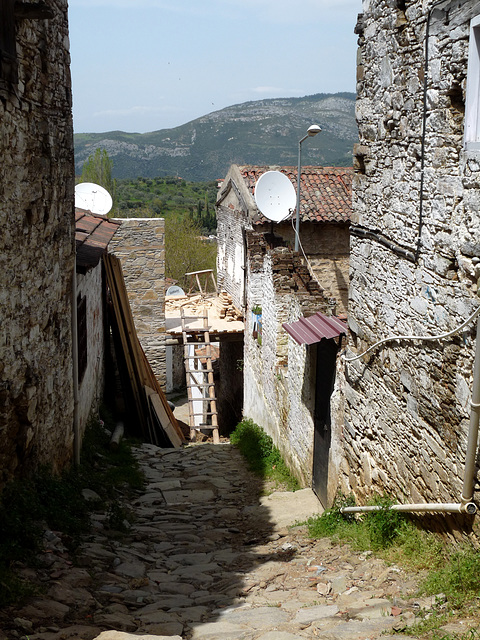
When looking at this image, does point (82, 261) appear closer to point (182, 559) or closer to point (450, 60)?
point (182, 559)

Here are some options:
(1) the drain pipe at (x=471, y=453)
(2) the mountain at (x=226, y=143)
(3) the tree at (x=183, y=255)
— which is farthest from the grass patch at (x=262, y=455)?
(2) the mountain at (x=226, y=143)

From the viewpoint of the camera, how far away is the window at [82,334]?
817 centimetres

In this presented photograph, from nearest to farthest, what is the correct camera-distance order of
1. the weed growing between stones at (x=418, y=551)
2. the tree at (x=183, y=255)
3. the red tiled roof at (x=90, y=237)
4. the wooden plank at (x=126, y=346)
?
the weed growing between stones at (x=418, y=551) → the red tiled roof at (x=90, y=237) → the wooden plank at (x=126, y=346) → the tree at (x=183, y=255)

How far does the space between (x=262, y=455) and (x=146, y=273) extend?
670 centimetres

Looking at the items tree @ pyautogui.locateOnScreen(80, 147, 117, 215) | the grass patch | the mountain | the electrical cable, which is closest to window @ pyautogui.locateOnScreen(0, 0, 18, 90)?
the electrical cable

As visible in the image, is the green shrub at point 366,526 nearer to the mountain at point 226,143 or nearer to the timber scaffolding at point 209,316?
the timber scaffolding at point 209,316

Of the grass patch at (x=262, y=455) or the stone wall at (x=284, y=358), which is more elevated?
the stone wall at (x=284, y=358)

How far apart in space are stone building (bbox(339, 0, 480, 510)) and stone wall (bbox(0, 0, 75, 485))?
268cm

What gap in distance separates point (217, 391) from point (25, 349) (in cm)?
1574

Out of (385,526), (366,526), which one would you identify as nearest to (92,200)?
(366,526)

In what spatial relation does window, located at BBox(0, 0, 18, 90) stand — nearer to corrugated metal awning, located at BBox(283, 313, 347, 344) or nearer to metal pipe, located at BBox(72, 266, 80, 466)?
metal pipe, located at BBox(72, 266, 80, 466)

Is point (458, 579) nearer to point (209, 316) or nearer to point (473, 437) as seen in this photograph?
point (473, 437)

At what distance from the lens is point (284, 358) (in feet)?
32.7

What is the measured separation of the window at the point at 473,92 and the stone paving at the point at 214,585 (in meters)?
2.84
